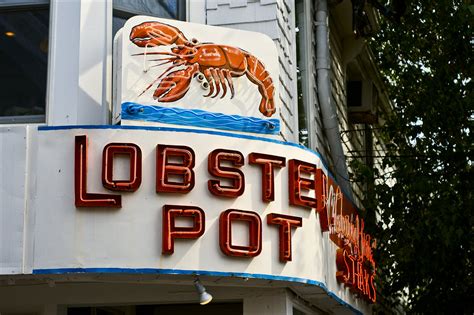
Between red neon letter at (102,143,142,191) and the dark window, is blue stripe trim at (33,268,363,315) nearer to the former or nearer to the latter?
red neon letter at (102,143,142,191)

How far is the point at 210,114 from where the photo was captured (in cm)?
865

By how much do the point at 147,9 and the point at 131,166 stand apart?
7.32 feet

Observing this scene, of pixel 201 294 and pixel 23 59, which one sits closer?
pixel 201 294

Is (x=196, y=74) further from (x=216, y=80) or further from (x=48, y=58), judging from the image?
(x=48, y=58)

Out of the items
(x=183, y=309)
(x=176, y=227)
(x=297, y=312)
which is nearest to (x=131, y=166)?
(x=176, y=227)

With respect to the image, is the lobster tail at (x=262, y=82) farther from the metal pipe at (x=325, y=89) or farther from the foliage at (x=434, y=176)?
the foliage at (x=434, y=176)

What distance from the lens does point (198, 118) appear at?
28.1 ft

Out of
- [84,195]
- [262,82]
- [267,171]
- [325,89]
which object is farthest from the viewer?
[325,89]

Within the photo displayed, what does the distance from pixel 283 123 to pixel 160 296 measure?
7.18 ft

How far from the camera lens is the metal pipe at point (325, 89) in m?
12.3

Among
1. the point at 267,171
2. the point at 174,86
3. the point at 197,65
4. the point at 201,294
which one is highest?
the point at 197,65

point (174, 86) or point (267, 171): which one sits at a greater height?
point (174, 86)

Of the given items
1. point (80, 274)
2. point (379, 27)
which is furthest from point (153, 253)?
point (379, 27)

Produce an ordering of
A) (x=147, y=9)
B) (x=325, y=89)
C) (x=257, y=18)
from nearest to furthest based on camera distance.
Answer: (x=147, y=9), (x=257, y=18), (x=325, y=89)
